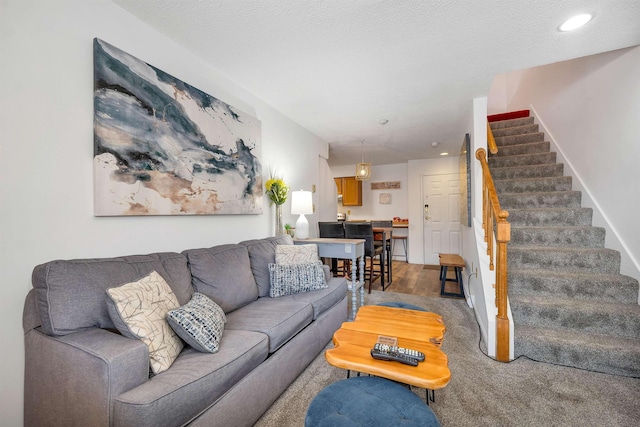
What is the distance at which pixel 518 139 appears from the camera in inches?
162

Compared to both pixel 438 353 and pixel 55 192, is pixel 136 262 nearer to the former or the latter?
pixel 55 192

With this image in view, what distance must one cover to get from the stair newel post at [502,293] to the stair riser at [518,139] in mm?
2525

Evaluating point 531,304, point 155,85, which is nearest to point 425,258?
point 531,304

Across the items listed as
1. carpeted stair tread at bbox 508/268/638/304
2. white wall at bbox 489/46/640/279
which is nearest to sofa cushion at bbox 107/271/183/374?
carpeted stair tread at bbox 508/268/638/304

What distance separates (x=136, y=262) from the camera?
1.58m

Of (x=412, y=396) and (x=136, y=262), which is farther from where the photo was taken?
(x=136, y=262)

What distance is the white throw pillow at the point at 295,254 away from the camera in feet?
8.16

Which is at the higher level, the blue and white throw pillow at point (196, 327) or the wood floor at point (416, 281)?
the blue and white throw pillow at point (196, 327)

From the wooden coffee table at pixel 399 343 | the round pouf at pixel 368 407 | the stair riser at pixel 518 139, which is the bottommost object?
the round pouf at pixel 368 407

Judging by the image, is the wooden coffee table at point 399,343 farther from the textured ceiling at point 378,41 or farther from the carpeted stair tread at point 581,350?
the textured ceiling at point 378,41

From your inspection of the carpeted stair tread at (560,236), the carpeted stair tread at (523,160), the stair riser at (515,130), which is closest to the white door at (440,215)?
the stair riser at (515,130)

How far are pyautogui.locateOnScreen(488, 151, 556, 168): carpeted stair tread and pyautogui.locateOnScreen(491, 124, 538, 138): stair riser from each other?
68 centimetres

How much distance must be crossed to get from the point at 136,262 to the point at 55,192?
1.73 ft

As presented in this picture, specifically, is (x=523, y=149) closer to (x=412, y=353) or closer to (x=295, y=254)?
(x=295, y=254)
